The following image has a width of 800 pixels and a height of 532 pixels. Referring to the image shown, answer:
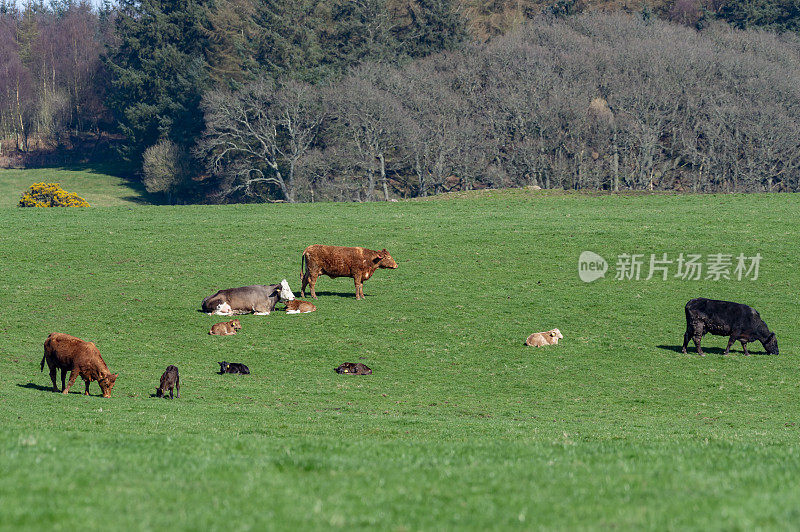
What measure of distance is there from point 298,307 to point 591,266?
14326mm

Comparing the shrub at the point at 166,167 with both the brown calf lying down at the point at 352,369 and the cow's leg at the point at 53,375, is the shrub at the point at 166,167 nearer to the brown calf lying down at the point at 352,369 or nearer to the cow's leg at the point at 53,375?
the brown calf lying down at the point at 352,369

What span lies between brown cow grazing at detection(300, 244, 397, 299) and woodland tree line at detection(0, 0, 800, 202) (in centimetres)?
5653

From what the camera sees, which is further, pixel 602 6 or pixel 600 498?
pixel 602 6

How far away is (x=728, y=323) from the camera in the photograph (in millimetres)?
25344

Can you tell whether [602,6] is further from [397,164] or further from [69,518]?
[69,518]

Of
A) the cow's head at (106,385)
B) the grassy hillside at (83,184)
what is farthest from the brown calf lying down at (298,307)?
the grassy hillside at (83,184)

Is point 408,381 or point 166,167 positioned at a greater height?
point 166,167

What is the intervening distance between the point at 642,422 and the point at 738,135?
7183 centimetres

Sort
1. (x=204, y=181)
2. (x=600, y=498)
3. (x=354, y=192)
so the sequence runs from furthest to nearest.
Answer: (x=204, y=181)
(x=354, y=192)
(x=600, y=498)

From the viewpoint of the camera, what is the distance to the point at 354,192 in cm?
9312

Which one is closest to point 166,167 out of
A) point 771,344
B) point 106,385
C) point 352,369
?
point 352,369

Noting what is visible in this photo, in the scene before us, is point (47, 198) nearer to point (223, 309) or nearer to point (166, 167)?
point (166, 167)

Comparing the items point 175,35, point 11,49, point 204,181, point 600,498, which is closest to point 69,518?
point 600,498

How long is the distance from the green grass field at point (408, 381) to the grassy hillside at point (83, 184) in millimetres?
57387
